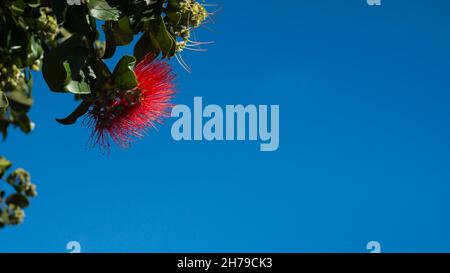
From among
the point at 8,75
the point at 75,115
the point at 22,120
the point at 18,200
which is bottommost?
the point at 75,115

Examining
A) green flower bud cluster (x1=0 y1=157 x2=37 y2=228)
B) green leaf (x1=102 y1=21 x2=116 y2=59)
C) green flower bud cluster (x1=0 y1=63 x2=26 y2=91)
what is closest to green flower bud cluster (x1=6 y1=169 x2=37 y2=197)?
green flower bud cluster (x1=0 y1=157 x2=37 y2=228)

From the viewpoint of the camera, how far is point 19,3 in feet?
7.93

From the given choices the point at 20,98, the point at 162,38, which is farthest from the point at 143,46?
the point at 20,98

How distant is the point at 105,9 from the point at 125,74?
222mm

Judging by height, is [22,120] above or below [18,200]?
above

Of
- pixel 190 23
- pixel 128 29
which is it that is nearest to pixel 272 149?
pixel 190 23

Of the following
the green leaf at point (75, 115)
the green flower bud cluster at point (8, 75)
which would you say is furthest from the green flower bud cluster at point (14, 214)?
the green leaf at point (75, 115)

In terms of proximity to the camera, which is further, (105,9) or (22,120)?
(22,120)

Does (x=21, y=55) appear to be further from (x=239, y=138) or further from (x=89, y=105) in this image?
(x=239, y=138)

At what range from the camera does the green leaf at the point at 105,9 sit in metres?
2.07

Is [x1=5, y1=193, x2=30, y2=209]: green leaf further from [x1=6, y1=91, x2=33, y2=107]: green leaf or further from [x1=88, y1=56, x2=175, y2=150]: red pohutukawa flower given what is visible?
[x1=88, y1=56, x2=175, y2=150]: red pohutukawa flower

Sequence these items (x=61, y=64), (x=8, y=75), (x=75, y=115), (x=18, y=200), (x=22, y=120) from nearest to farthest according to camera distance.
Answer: (x=61, y=64), (x=75, y=115), (x=8, y=75), (x=22, y=120), (x=18, y=200)

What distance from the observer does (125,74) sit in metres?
2.09

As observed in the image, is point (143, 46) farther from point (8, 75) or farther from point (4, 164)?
point (4, 164)
